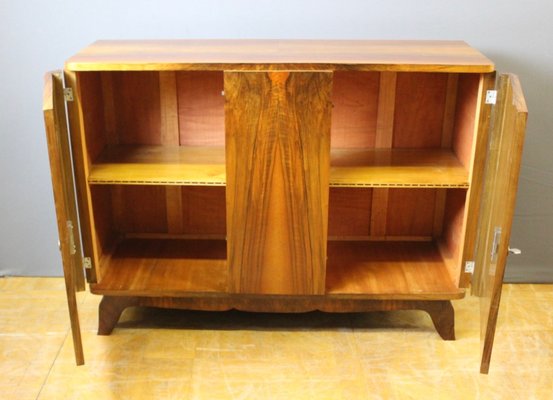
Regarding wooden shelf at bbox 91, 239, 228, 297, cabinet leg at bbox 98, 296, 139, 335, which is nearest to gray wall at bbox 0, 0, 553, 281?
wooden shelf at bbox 91, 239, 228, 297

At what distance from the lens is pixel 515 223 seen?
255 cm

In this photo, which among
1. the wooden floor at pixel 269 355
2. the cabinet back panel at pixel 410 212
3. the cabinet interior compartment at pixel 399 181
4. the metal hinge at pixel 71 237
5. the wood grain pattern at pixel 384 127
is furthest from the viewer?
the cabinet back panel at pixel 410 212

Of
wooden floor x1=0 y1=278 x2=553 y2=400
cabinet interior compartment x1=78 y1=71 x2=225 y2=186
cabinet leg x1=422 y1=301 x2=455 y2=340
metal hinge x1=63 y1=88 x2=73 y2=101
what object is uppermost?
metal hinge x1=63 y1=88 x2=73 y2=101

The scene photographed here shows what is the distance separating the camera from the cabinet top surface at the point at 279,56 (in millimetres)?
1856

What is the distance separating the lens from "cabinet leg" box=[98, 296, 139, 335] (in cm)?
222

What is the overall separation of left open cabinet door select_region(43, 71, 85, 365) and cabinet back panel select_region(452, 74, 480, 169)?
1.18 metres

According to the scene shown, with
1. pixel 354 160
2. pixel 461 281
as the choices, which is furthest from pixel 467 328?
pixel 354 160

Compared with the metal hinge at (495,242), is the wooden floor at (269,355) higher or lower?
lower

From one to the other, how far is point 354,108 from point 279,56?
412 millimetres

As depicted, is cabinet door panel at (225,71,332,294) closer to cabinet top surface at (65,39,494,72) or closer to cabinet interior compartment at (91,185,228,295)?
cabinet top surface at (65,39,494,72)

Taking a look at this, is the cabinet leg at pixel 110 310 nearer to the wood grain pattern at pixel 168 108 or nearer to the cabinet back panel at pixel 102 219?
the cabinet back panel at pixel 102 219

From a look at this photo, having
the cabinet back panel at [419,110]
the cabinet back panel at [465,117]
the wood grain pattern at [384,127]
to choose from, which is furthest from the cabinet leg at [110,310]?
the cabinet back panel at [465,117]

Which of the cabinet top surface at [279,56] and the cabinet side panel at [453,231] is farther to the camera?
the cabinet side panel at [453,231]

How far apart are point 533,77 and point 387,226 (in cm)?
72
